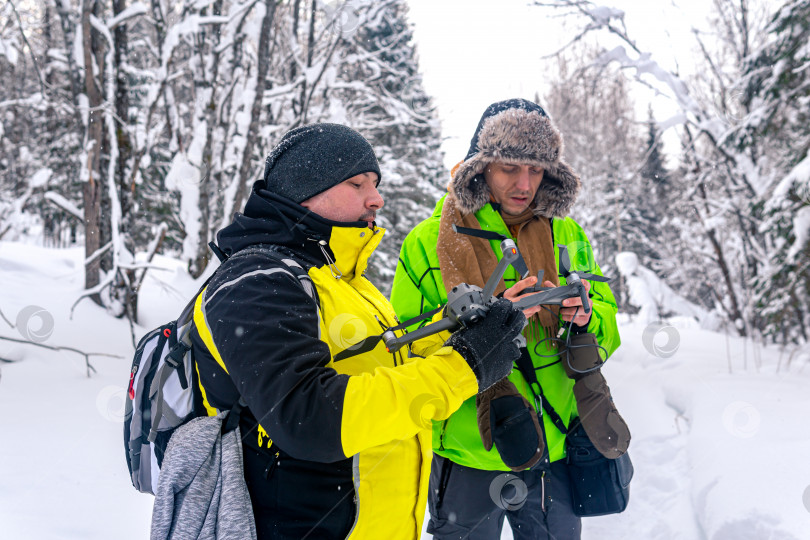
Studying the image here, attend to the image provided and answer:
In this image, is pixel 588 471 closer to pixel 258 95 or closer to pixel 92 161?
pixel 258 95

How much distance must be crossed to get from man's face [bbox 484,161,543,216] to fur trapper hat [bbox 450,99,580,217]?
44 mm

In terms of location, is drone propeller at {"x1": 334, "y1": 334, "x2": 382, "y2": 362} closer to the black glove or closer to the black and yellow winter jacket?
the black and yellow winter jacket

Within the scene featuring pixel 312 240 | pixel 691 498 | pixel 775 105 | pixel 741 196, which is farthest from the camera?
pixel 741 196

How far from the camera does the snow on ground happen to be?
9.13ft

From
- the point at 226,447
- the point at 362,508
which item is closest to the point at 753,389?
the point at 362,508

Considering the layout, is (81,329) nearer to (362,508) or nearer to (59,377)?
(59,377)

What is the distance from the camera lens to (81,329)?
526cm

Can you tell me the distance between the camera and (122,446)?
3.57 m

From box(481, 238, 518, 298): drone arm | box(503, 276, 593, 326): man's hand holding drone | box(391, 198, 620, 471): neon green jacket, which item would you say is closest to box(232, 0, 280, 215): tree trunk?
box(391, 198, 620, 471): neon green jacket

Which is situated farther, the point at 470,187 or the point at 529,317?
the point at 470,187

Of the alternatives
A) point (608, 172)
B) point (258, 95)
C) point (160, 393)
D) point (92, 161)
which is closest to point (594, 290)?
point (160, 393)

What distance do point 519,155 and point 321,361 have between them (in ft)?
4.47

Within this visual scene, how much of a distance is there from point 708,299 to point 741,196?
17529 millimetres

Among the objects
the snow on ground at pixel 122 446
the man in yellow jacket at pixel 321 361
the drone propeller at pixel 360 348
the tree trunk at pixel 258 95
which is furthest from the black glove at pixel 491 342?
the tree trunk at pixel 258 95
